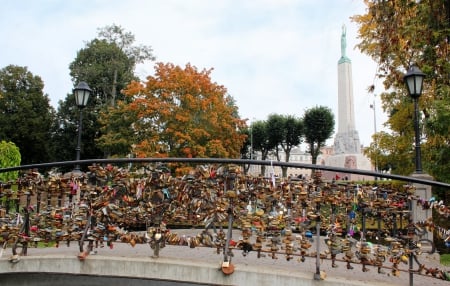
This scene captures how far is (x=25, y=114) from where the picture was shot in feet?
120

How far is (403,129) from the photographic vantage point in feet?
50.2

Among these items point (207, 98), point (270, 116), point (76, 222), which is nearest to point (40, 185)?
point (76, 222)

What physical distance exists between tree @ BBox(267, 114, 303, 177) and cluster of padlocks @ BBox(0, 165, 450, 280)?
146 ft

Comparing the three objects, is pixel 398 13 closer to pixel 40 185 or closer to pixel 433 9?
pixel 433 9

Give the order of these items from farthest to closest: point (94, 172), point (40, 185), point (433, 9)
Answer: point (433, 9) < point (40, 185) < point (94, 172)

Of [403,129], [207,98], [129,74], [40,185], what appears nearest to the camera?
[40,185]

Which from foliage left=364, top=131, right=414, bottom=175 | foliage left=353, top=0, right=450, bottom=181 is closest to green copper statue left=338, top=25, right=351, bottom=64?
foliage left=364, top=131, right=414, bottom=175

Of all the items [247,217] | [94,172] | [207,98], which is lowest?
[247,217]

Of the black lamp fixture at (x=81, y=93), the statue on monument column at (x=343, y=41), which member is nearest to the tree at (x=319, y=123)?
the statue on monument column at (x=343, y=41)

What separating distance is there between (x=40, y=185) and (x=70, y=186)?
1.45 ft

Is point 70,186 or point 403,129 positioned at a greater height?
point 403,129

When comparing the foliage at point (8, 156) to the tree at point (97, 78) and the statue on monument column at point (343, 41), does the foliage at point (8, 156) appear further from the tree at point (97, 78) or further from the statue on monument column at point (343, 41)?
the statue on monument column at point (343, 41)

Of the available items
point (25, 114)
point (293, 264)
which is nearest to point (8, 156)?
point (25, 114)

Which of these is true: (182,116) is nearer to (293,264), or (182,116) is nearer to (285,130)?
(293,264)
